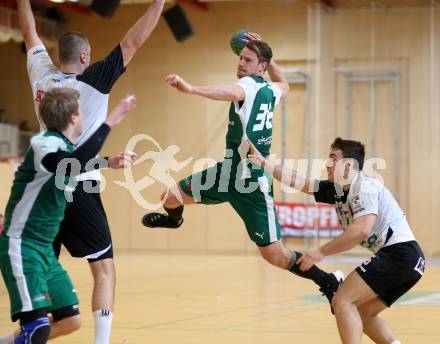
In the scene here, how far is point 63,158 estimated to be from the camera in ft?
15.9

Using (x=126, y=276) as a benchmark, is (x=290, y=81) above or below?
above

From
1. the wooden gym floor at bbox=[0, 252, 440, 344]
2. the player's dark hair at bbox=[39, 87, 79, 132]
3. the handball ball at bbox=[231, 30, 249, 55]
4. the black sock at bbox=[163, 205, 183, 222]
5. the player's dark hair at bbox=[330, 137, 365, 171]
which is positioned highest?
the handball ball at bbox=[231, 30, 249, 55]

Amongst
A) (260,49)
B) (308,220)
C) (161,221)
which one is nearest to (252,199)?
(161,221)

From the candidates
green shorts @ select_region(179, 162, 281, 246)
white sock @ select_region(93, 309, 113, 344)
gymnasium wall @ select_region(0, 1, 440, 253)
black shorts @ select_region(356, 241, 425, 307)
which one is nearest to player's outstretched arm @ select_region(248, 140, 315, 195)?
green shorts @ select_region(179, 162, 281, 246)

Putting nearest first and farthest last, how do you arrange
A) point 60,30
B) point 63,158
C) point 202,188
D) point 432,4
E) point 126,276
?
point 63,158
point 202,188
point 126,276
point 432,4
point 60,30

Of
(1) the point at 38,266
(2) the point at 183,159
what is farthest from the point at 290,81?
(1) the point at 38,266

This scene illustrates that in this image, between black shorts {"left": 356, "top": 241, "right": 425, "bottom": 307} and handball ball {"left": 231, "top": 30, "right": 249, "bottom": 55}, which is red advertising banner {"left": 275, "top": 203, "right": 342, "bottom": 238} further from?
black shorts {"left": 356, "top": 241, "right": 425, "bottom": 307}

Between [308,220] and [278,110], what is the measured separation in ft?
9.02

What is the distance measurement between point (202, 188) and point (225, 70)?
14.2 meters

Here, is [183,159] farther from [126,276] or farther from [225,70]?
[126,276]

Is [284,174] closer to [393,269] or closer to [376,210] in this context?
[376,210]

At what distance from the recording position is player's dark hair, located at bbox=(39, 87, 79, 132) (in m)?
4.98

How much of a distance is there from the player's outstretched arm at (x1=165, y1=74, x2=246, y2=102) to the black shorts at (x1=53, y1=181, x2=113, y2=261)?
1.07m

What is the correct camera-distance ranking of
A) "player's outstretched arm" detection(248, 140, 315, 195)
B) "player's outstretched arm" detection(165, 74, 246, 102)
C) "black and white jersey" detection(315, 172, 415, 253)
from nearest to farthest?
"player's outstretched arm" detection(165, 74, 246, 102) → "black and white jersey" detection(315, 172, 415, 253) → "player's outstretched arm" detection(248, 140, 315, 195)
